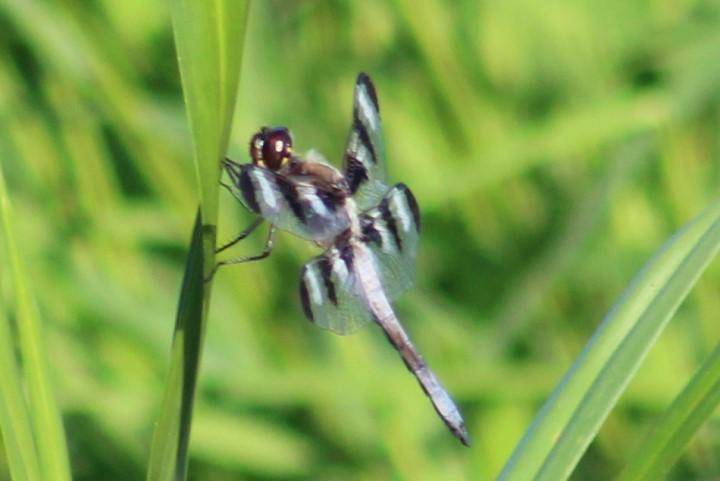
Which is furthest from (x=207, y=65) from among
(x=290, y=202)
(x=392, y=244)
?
(x=392, y=244)

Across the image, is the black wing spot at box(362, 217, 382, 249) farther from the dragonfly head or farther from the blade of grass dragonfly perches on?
the blade of grass dragonfly perches on

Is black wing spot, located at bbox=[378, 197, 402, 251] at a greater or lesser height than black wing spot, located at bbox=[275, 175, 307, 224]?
lesser

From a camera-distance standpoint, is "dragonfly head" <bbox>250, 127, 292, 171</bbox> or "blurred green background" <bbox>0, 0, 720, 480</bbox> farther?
"blurred green background" <bbox>0, 0, 720, 480</bbox>

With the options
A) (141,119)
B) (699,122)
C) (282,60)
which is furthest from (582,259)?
(141,119)

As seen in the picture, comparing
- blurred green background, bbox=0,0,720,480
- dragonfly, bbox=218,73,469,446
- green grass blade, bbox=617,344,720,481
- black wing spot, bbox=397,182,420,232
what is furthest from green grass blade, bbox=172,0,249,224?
blurred green background, bbox=0,0,720,480

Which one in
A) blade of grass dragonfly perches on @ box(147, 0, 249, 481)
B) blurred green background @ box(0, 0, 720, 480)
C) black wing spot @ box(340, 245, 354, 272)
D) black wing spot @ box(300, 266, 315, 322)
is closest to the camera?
blade of grass dragonfly perches on @ box(147, 0, 249, 481)

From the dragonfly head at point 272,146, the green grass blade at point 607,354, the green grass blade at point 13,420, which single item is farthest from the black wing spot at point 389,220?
the green grass blade at point 13,420

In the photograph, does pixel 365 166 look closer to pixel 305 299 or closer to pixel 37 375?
pixel 305 299

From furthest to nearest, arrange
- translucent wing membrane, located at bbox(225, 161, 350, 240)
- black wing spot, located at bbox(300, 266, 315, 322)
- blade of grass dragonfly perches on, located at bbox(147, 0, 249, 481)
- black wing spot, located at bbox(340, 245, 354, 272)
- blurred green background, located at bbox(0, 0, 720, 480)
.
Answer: blurred green background, located at bbox(0, 0, 720, 480) < black wing spot, located at bbox(340, 245, 354, 272) < black wing spot, located at bbox(300, 266, 315, 322) < translucent wing membrane, located at bbox(225, 161, 350, 240) < blade of grass dragonfly perches on, located at bbox(147, 0, 249, 481)
